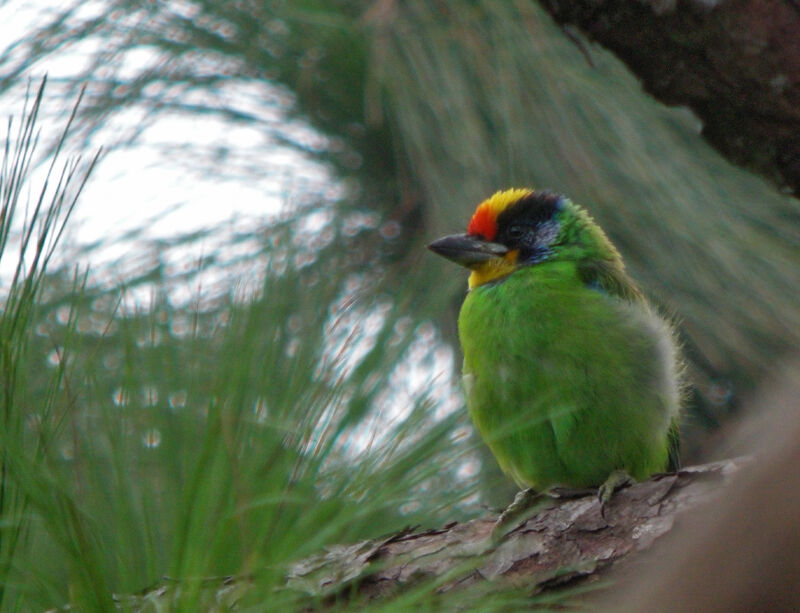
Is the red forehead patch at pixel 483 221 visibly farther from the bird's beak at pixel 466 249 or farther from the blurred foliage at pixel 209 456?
the blurred foliage at pixel 209 456

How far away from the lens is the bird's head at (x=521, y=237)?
8.85 feet

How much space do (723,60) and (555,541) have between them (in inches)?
36.3

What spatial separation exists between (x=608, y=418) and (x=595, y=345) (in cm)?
18

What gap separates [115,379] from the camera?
2.05m

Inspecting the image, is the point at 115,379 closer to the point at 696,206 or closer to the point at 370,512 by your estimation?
the point at 370,512

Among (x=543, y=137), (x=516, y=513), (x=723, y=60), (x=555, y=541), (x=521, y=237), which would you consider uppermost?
(x=723, y=60)

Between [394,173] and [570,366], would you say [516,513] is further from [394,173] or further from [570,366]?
[394,173]

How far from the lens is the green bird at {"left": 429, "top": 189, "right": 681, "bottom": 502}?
7.82 feet

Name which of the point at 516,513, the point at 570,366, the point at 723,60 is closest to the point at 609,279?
the point at 570,366

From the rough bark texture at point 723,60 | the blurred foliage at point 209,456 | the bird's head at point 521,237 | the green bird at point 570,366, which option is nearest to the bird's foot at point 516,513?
the green bird at point 570,366

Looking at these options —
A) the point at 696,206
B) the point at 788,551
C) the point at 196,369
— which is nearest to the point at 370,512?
the point at 196,369

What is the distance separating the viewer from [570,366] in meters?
2.39

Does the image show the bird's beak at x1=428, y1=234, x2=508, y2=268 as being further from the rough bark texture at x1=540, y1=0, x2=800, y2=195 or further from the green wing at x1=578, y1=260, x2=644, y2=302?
the rough bark texture at x1=540, y1=0, x2=800, y2=195

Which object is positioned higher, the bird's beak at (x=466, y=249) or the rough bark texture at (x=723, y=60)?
the rough bark texture at (x=723, y=60)
